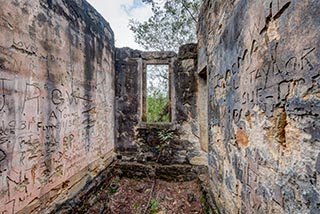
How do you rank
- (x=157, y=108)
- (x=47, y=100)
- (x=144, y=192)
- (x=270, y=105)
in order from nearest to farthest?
(x=270, y=105)
(x=47, y=100)
(x=144, y=192)
(x=157, y=108)

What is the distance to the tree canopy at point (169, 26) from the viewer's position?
5.43 m

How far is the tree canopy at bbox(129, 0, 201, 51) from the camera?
543cm

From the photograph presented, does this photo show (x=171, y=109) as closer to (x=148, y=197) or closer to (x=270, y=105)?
(x=148, y=197)

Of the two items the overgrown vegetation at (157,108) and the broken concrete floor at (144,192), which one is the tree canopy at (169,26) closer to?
the overgrown vegetation at (157,108)

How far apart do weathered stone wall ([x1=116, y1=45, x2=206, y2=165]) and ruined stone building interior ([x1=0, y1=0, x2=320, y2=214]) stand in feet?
0.07

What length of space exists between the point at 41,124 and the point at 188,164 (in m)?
2.75

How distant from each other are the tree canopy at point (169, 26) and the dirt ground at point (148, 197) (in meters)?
4.16

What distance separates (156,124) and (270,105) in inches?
116

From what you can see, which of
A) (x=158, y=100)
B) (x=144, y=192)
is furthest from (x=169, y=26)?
(x=144, y=192)

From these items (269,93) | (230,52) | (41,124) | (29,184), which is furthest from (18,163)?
(230,52)

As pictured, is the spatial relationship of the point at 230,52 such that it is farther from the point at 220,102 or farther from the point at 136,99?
the point at 136,99

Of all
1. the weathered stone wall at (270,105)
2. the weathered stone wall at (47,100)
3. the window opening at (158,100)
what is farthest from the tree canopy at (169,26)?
the weathered stone wall at (270,105)

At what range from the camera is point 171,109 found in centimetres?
391

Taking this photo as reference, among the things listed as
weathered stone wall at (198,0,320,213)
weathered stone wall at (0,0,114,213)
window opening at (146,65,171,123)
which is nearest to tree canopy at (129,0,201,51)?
window opening at (146,65,171,123)
